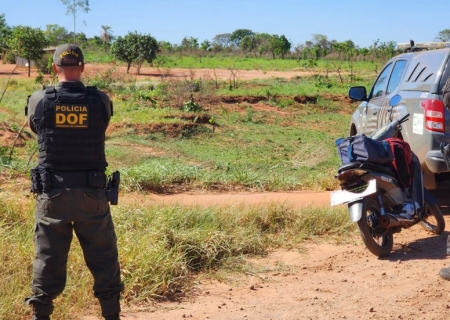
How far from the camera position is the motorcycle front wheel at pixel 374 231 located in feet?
17.8

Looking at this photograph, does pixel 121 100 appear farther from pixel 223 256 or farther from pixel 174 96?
pixel 223 256

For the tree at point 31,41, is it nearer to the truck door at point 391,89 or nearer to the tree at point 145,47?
the tree at point 145,47

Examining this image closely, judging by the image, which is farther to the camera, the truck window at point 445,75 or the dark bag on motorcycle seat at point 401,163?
the truck window at point 445,75

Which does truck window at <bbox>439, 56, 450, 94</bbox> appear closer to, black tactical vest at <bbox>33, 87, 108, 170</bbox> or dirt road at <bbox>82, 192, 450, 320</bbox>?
dirt road at <bbox>82, 192, 450, 320</bbox>

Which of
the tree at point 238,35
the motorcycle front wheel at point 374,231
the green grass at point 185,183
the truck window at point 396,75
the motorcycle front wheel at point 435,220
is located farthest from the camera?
the tree at point 238,35

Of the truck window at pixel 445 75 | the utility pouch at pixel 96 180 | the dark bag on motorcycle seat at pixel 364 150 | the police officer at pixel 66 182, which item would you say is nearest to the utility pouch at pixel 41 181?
the police officer at pixel 66 182

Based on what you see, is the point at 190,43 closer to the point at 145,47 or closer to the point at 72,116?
the point at 145,47

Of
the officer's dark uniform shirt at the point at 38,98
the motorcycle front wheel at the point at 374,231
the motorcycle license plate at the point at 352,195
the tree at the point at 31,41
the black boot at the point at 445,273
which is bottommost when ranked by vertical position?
the black boot at the point at 445,273

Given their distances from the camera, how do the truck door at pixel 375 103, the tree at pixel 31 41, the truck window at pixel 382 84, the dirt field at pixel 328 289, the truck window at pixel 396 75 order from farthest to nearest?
the tree at pixel 31 41
the truck window at pixel 382 84
the truck door at pixel 375 103
the truck window at pixel 396 75
the dirt field at pixel 328 289

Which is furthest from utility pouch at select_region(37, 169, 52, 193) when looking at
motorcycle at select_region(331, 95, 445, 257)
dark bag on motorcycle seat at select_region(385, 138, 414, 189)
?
dark bag on motorcycle seat at select_region(385, 138, 414, 189)

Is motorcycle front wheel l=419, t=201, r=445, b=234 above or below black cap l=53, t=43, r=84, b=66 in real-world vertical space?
below

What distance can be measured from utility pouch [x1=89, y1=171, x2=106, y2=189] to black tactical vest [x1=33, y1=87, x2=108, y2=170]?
55mm

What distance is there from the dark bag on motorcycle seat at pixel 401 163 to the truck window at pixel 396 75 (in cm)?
197

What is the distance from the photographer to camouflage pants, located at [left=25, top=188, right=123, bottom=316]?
3.73 meters
